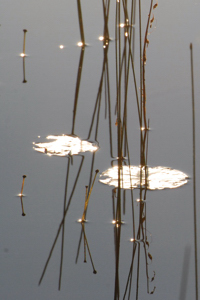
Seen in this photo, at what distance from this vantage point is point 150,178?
1.62m

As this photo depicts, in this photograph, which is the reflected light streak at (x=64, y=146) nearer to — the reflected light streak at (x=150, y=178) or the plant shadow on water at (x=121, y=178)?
the plant shadow on water at (x=121, y=178)

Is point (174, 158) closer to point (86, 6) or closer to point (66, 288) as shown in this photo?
point (66, 288)

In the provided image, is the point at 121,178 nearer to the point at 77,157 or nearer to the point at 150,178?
the point at 150,178

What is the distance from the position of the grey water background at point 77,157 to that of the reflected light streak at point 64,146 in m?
0.03

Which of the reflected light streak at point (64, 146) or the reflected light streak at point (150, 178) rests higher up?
the reflected light streak at point (64, 146)

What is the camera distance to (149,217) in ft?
4.73

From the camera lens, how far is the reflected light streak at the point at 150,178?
159 centimetres

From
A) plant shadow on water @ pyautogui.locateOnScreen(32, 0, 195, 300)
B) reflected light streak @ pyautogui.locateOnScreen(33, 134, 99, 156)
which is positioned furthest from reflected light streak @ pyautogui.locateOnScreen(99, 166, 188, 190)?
reflected light streak @ pyautogui.locateOnScreen(33, 134, 99, 156)

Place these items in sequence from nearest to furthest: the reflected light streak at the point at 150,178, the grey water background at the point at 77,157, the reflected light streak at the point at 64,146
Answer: the grey water background at the point at 77,157
the reflected light streak at the point at 150,178
the reflected light streak at the point at 64,146

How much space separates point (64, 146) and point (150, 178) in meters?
0.29

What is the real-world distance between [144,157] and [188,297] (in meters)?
0.56

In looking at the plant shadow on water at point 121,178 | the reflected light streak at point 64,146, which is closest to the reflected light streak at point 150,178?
the plant shadow on water at point 121,178

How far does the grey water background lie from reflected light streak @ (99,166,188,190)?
0.09 ft

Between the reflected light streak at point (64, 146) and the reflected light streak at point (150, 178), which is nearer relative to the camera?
the reflected light streak at point (150, 178)
